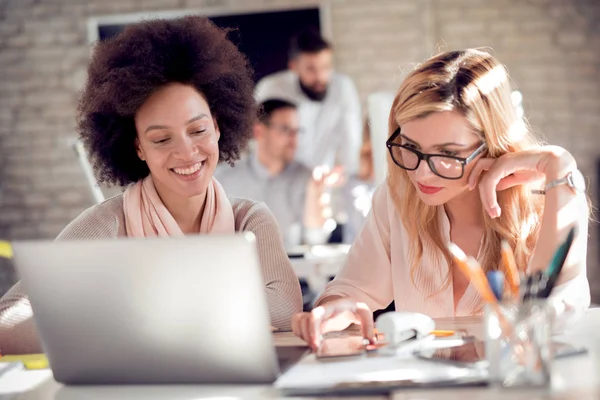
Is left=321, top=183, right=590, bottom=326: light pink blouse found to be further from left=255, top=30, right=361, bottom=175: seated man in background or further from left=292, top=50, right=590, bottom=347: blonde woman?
left=255, top=30, right=361, bottom=175: seated man in background

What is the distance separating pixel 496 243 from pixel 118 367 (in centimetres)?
89

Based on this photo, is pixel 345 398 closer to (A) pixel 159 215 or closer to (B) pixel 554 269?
(B) pixel 554 269

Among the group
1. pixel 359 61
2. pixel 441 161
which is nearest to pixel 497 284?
pixel 441 161

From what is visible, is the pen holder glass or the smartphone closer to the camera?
the pen holder glass

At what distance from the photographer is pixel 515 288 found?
1153mm

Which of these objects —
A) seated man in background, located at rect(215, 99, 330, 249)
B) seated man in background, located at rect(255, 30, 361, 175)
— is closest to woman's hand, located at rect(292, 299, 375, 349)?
seated man in background, located at rect(215, 99, 330, 249)

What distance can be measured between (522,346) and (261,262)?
29.5 inches

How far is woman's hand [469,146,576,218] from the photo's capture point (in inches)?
59.5

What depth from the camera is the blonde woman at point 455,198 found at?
4.95 ft

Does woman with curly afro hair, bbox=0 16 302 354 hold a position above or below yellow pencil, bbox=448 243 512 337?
above

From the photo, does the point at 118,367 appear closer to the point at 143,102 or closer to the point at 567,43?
the point at 143,102

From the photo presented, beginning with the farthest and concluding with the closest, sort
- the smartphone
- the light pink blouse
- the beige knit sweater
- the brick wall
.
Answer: the brick wall
the light pink blouse
the beige knit sweater
the smartphone

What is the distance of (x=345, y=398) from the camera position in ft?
3.30

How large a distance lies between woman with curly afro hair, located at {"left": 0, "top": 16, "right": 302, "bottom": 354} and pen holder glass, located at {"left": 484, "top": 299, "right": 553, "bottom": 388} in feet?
2.14
